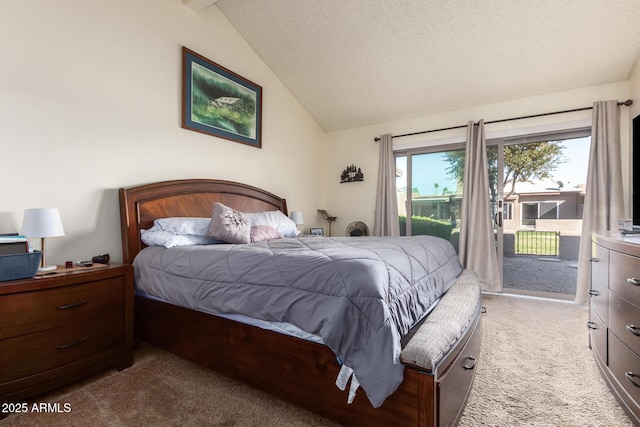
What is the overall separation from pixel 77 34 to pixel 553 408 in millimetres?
3745

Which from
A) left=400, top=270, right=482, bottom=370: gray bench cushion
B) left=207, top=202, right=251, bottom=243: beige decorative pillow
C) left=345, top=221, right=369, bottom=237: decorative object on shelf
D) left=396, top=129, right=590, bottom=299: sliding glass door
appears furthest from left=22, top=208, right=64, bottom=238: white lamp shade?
left=396, top=129, right=590, bottom=299: sliding glass door

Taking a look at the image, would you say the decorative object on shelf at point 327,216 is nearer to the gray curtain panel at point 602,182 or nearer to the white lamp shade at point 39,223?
the gray curtain panel at point 602,182

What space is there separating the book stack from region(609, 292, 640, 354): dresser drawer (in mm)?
2940

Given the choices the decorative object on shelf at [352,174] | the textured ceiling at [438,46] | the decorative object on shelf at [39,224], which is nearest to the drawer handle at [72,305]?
the decorative object on shelf at [39,224]

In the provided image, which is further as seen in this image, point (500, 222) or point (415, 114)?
point (415, 114)

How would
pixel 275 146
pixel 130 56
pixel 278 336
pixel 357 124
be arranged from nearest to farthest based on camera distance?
pixel 278 336 → pixel 130 56 → pixel 275 146 → pixel 357 124

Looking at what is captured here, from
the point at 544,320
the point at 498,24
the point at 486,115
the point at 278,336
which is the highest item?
the point at 498,24

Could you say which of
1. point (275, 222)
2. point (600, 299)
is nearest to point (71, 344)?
point (275, 222)

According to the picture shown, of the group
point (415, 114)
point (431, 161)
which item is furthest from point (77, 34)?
point (431, 161)

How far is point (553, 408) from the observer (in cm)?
153

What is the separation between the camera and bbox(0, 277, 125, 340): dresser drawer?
147cm

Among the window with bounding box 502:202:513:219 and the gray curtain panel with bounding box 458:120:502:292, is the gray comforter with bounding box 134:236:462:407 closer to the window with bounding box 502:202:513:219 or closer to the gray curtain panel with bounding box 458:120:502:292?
the gray curtain panel with bounding box 458:120:502:292

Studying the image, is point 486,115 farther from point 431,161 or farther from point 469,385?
point 469,385

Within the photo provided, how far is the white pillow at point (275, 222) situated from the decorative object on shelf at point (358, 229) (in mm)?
1344
